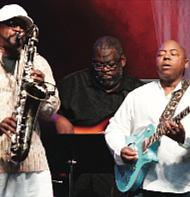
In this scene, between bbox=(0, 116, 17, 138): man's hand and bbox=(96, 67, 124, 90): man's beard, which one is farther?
bbox=(96, 67, 124, 90): man's beard

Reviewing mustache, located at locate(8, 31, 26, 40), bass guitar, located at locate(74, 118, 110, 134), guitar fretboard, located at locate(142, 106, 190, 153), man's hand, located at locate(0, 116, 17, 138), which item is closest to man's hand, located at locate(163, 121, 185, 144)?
guitar fretboard, located at locate(142, 106, 190, 153)

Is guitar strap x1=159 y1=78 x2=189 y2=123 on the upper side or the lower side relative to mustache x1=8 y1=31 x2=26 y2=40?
lower

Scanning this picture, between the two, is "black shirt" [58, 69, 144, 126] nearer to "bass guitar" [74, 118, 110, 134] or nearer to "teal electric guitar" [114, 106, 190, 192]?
"bass guitar" [74, 118, 110, 134]

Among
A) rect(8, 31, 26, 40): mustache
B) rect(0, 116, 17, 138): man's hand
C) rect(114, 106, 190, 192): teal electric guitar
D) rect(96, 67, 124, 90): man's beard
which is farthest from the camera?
rect(96, 67, 124, 90): man's beard

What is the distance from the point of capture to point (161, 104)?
12.8ft

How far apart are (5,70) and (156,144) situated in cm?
129

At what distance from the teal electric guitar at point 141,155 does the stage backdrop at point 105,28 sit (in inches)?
94.8

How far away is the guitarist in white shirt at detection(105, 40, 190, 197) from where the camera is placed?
3617 millimetres

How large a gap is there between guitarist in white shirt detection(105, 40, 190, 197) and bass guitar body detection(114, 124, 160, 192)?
29 mm

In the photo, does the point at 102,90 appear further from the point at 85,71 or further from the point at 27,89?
the point at 27,89

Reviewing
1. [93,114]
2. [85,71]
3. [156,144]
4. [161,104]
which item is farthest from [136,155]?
[85,71]

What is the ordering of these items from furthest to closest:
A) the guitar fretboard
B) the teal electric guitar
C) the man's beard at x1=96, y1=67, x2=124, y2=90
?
the man's beard at x1=96, y1=67, x2=124, y2=90 < the teal electric guitar < the guitar fretboard

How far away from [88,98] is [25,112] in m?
2.25

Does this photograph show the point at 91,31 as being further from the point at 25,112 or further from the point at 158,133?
the point at 25,112
